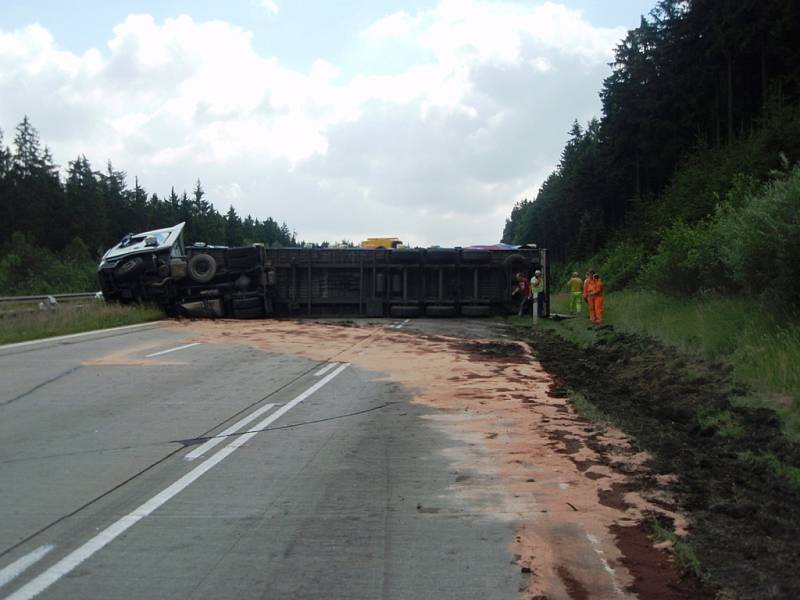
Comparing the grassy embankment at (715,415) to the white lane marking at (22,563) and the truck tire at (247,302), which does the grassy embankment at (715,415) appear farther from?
the truck tire at (247,302)

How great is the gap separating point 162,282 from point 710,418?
19506 millimetres

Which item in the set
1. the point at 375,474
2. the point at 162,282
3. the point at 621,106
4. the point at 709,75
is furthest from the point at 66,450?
the point at 621,106

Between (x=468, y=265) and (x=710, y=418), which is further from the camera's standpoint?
(x=468, y=265)

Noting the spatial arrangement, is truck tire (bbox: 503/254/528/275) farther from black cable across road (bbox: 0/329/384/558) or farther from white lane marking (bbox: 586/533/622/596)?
white lane marking (bbox: 586/533/622/596)

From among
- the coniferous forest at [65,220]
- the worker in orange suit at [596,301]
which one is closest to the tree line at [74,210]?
the coniferous forest at [65,220]

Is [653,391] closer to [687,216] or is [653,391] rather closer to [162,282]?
[162,282]

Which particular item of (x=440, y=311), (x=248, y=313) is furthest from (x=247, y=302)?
(x=440, y=311)

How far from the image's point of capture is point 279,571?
4527 millimetres

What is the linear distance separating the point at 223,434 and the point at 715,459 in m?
4.97

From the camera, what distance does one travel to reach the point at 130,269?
24.7m

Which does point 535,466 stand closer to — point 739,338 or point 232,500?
point 232,500

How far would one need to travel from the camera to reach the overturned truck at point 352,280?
2586 centimetres

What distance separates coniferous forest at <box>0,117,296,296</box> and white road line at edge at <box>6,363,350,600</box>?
50.1 meters

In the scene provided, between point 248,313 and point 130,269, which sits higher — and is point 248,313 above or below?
below
